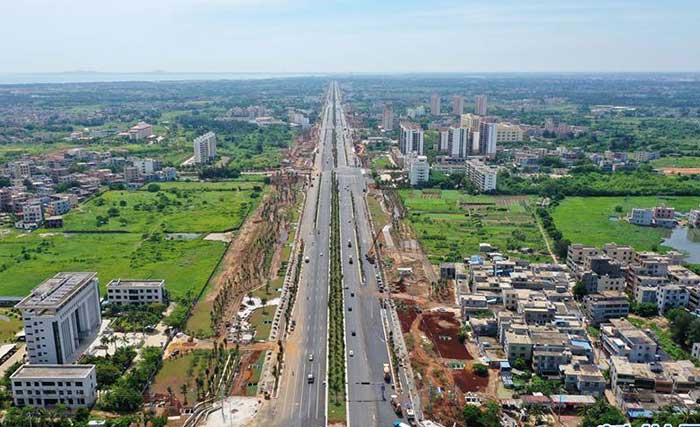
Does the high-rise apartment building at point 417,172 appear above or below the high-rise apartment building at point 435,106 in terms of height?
below

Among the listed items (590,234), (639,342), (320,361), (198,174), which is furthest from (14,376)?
(198,174)

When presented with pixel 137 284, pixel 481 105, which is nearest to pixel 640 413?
pixel 137 284

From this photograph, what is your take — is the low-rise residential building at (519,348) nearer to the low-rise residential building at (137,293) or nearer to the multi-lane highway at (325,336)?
the multi-lane highway at (325,336)

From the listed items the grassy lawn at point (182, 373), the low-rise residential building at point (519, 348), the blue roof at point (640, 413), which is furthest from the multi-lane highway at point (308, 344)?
the blue roof at point (640, 413)

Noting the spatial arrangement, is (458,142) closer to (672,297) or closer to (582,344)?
(672,297)

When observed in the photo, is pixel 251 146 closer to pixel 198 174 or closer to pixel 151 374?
pixel 198 174

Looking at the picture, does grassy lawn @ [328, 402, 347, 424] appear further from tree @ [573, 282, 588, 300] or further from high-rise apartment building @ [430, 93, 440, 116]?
high-rise apartment building @ [430, 93, 440, 116]

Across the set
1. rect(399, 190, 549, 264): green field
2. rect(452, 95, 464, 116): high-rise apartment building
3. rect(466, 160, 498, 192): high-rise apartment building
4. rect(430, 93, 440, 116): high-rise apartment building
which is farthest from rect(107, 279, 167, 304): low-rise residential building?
rect(430, 93, 440, 116): high-rise apartment building
